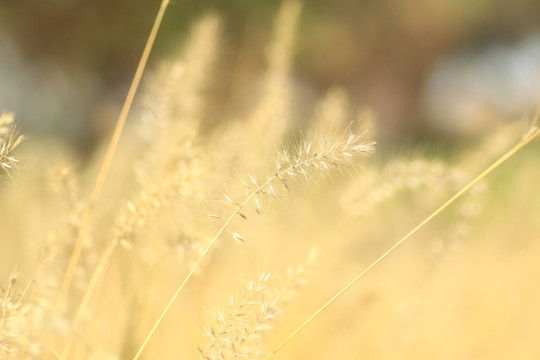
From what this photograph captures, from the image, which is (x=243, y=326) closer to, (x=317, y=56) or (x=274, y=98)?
(x=274, y=98)

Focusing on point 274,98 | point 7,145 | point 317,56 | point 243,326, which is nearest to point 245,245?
point 243,326

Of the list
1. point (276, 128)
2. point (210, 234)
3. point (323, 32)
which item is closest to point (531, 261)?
point (276, 128)

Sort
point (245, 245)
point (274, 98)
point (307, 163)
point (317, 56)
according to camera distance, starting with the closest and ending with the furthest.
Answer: point (307, 163) < point (245, 245) < point (274, 98) < point (317, 56)

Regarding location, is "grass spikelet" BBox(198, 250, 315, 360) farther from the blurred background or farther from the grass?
the blurred background

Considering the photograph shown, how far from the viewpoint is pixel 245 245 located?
0.78 meters

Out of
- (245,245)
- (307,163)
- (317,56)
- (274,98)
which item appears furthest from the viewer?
(317,56)

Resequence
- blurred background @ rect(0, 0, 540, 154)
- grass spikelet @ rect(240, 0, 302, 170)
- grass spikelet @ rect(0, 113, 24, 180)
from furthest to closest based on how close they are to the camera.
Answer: blurred background @ rect(0, 0, 540, 154)
grass spikelet @ rect(240, 0, 302, 170)
grass spikelet @ rect(0, 113, 24, 180)

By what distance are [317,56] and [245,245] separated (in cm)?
363

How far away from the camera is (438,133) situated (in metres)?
5.09

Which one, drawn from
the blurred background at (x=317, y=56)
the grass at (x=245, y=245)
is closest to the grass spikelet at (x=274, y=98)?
the grass at (x=245, y=245)

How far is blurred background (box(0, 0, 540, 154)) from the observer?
139 inches

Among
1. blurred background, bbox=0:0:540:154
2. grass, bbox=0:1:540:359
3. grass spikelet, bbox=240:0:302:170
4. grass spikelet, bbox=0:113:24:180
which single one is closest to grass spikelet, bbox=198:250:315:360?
grass, bbox=0:1:540:359

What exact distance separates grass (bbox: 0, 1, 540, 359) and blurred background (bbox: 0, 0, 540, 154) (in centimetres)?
121

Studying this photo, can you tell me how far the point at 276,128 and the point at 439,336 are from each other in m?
0.72
